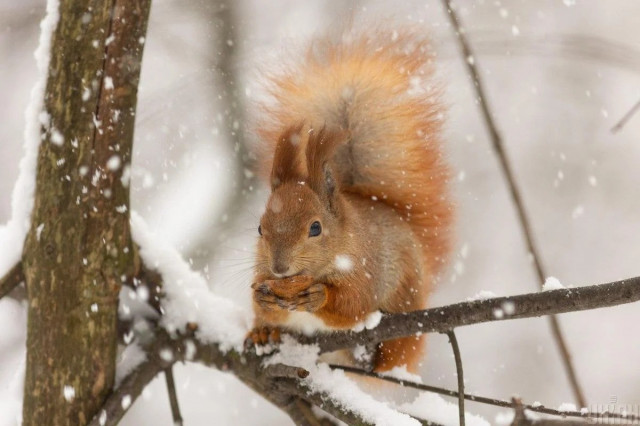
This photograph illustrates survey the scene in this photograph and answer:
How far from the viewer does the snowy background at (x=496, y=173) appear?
3.16 m

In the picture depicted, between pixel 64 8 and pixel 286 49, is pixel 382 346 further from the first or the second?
pixel 64 8

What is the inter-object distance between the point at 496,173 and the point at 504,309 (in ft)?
11.0

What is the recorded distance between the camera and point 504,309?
1.21 metres

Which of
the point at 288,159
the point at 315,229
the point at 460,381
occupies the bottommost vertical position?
the point at 460,381

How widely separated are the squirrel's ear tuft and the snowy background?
1117 millimetres

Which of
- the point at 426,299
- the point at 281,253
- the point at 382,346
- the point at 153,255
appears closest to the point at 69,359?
the point at 153,255

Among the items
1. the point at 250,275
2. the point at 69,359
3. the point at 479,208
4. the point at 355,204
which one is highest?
the point at 479,208

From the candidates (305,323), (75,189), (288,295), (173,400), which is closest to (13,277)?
(75,189)

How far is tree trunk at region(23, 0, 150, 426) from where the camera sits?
4.79 feet

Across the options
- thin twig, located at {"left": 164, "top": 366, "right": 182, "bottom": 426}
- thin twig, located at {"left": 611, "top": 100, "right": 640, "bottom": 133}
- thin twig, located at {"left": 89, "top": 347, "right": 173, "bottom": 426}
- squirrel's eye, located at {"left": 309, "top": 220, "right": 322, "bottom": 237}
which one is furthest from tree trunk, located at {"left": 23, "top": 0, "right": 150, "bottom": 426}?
thin twig, located at {"left": 611, "top": 100, "right": 640, "bottom": 133}

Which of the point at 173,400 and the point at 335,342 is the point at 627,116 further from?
the point at 173,400

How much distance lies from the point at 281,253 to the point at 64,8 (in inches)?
27.2

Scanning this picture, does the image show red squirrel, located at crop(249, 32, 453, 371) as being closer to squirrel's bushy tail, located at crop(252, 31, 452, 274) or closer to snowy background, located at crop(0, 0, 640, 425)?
squirrel's bushy tail, located at crop(252, 31, 452, 274)

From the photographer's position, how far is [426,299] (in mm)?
2109
